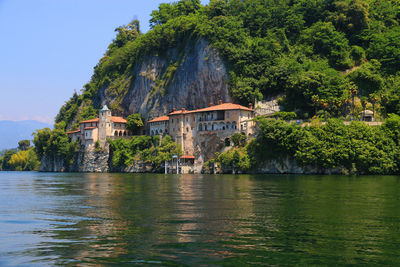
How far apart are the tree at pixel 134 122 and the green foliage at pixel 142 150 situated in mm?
6831

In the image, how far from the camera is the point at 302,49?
312 feet

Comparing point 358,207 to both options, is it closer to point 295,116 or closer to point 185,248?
point 185,248

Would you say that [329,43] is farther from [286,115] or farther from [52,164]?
[52,164]

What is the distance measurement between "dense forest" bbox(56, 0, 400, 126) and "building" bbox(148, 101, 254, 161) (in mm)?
6170

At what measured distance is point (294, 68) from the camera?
86.3 metres

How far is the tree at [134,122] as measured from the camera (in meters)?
107

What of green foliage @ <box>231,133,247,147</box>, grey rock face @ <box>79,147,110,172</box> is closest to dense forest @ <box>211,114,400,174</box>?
green foliage @ <box>231,133,247,147</box>

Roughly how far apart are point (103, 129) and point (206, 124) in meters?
32.1

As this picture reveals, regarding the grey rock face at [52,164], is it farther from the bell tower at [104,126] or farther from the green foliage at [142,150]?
the green foliage at [142,150]

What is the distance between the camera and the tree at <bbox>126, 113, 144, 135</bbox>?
107m

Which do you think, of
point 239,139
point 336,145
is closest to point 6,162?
point 239,139

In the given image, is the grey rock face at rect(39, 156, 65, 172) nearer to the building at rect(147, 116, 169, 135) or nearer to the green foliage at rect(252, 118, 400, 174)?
the building at rect(147, 116, 169, 135)

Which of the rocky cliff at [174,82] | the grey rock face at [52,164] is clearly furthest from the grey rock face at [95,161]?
the rocky cliff at [174,82]

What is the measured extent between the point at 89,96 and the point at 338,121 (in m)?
84.4
